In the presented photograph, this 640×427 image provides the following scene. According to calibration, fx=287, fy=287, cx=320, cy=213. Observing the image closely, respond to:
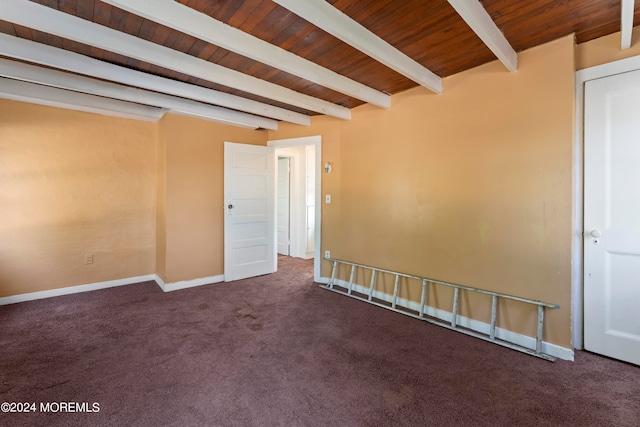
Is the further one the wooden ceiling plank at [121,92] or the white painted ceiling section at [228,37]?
the wooden ceiling plank at [121,92]

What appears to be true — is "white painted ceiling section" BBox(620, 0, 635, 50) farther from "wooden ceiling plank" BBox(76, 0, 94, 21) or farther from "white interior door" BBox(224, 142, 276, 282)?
"white interior door" BBox(224, 142, 276, 282)

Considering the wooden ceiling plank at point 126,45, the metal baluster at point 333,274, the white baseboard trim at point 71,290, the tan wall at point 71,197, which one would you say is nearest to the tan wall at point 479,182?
the metal baluster at point 333,274

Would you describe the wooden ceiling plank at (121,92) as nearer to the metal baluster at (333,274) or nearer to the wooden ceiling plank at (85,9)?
the wooden ceiling plank at (85,9)

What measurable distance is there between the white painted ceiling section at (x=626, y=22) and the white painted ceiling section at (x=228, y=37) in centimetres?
191

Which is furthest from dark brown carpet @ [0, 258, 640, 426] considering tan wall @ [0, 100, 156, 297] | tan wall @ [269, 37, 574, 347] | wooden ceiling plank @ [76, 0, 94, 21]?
wooden ceiling plank @ [76, 0, 94, 21]

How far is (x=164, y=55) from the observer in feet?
7.47

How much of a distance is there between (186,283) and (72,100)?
8.37 feet

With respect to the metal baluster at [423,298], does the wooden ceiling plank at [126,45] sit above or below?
above

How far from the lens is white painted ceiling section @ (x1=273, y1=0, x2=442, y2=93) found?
174 cm

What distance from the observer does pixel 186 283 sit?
3.93 metres

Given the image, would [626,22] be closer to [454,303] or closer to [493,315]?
[493,315]

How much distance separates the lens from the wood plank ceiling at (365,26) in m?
1.81

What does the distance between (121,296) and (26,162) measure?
6.27 ft

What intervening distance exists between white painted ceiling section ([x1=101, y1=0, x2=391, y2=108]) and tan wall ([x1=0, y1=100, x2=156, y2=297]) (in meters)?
2.83
